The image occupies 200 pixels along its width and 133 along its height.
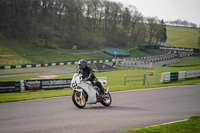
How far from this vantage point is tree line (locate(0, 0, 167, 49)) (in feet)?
239

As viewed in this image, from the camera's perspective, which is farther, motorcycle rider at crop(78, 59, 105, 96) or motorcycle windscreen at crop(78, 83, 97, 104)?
motorcycle windscreen at crop(78, 83, 97, 104)

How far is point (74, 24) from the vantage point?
293 feet

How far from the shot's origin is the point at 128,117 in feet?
32.7

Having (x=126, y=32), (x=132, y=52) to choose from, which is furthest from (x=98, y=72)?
(x=126, y=32)

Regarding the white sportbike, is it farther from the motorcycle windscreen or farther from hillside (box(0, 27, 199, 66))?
hillside (box(0, 27, 199, 66))

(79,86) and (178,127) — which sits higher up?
(79,86)

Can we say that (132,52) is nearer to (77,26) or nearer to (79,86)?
(77,26)

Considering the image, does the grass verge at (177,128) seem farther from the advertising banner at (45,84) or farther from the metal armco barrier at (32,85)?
the advertising banner at (45,84)

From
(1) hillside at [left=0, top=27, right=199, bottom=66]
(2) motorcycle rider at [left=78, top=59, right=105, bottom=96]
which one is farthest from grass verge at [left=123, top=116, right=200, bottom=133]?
(1) hillside at [left=0, top=27, right=199, bottom=66]

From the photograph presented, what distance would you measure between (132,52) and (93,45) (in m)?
17.5

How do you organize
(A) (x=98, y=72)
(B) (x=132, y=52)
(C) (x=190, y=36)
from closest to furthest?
(A) (x=98, y=72) < (B) (x=132, y=52) < (C) (x=190, y=36)

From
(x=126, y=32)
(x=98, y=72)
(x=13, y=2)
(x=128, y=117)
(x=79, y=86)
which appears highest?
(x=13, y=2)

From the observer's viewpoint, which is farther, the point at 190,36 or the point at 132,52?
the point at 190,36

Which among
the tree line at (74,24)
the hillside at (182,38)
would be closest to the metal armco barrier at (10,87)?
the tree line at (74,24)
